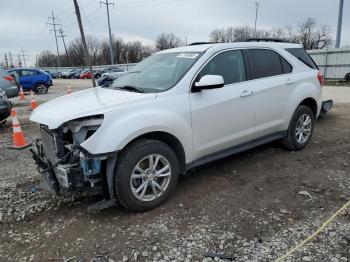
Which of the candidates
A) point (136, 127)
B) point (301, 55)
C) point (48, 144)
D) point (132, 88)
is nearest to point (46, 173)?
point (48, 144)

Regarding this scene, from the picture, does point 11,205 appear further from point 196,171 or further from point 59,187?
point 196,171

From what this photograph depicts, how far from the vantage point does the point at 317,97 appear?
559 cm

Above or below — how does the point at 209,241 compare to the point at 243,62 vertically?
below

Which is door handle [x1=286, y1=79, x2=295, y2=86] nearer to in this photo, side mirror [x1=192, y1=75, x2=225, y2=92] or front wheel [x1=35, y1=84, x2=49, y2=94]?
side mirror [x1=192, y1=75, x2=225, y2=92]

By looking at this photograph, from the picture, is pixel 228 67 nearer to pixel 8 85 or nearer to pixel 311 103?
pixel 311 103

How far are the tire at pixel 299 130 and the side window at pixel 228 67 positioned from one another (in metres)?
1.40

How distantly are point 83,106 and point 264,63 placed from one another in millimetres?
2815

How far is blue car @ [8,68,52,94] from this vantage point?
19812 mm

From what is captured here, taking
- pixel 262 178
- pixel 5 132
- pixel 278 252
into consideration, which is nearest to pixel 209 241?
pixel 278 252

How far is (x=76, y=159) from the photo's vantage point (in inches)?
129

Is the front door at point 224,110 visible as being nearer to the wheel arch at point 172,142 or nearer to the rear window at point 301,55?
the wheel arch at point 172,142

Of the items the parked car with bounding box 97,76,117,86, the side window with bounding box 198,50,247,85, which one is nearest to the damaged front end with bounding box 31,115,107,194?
the side window with bounding box 198,50,247,85

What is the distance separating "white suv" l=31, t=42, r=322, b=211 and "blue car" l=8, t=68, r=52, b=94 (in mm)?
17274

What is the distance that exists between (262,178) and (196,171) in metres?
0.95
